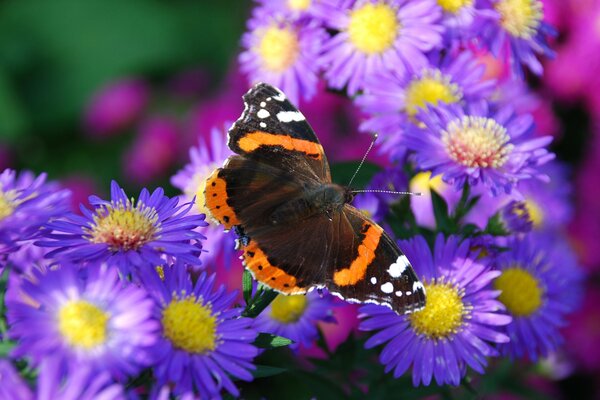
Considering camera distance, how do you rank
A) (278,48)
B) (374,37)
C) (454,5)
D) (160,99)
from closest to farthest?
(454,5)
(374,37)
(278,48)
(160,99)

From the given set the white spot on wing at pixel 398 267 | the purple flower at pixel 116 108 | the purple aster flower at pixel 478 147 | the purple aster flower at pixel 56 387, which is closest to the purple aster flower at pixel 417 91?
the purple aster flower at pixel 478 147

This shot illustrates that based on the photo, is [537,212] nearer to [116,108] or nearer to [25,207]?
[25,207]

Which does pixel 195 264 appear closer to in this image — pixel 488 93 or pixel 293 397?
pixel 488 93

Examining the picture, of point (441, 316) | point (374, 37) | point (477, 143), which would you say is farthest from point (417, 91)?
point (441, 316)

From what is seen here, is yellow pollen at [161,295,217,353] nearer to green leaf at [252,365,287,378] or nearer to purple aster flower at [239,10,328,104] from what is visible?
green leaf at [252,365,287,378]

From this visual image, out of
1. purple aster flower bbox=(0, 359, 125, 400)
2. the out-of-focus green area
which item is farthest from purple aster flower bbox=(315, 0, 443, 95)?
the out-of-focus green area

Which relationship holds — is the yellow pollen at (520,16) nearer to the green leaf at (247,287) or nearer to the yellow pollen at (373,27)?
the yellow pollen at (373,27)
